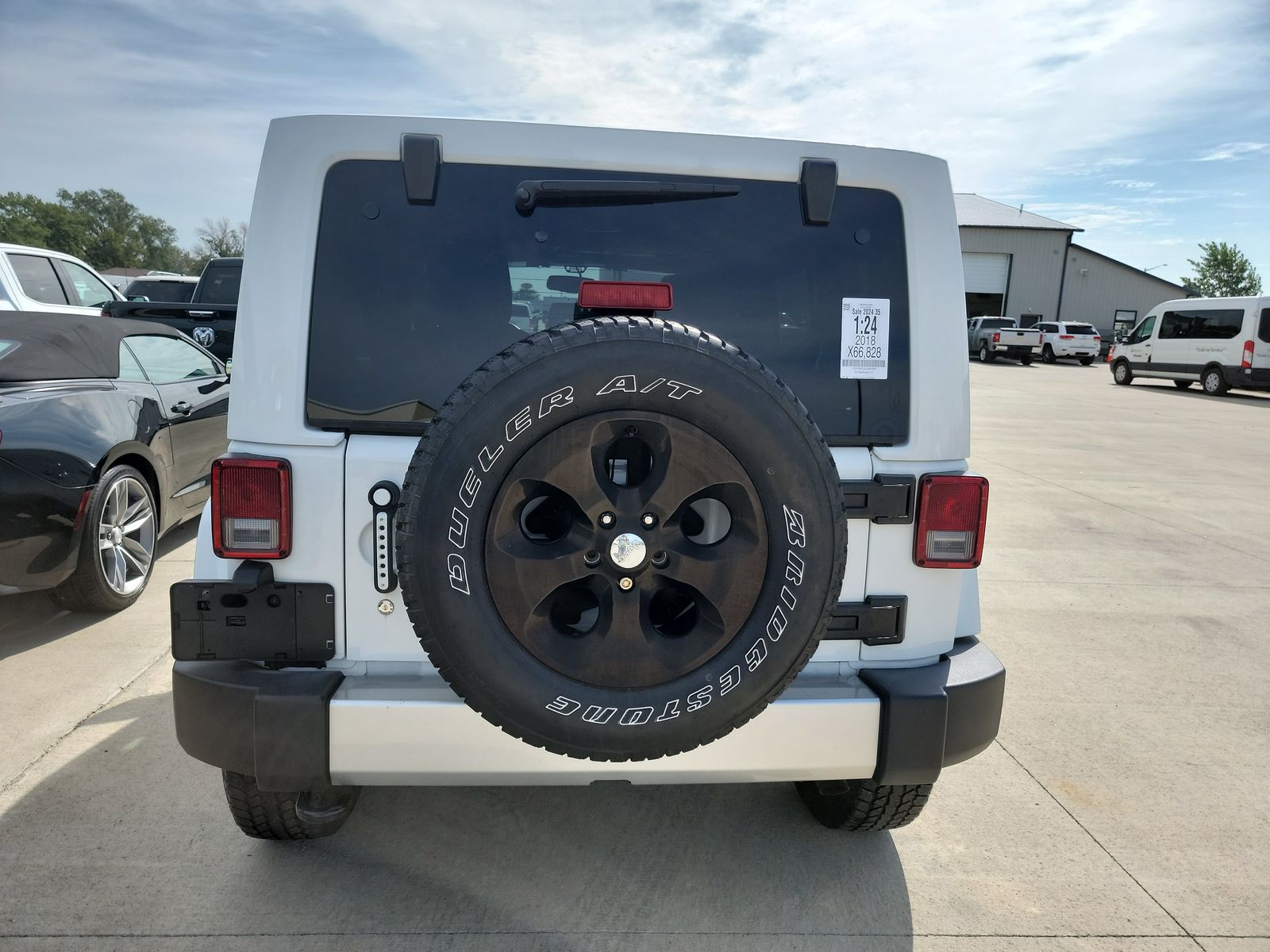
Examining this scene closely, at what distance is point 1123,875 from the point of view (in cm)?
269

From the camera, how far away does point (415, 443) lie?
209cm

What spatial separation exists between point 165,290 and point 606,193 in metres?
15.4

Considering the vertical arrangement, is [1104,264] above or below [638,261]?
above

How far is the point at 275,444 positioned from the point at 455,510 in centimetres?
59

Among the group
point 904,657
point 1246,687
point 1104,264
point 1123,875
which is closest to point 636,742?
point 904,657

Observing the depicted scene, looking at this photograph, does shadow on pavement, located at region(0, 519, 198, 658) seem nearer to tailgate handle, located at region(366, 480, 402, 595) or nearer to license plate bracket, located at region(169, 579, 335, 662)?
license plate bracket, located at region(169, 579, 335, 662)

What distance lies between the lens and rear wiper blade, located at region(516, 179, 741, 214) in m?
2.09

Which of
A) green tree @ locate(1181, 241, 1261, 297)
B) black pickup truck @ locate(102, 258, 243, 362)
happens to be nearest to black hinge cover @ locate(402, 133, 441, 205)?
black pickup truck @ locate(102, 258, 243, 362)

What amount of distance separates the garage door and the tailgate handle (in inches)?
1921

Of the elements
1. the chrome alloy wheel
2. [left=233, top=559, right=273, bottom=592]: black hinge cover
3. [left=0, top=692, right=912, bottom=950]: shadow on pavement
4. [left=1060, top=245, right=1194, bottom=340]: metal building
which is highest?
[left=1060, top=245, right=1194, bottom=340]: metal building

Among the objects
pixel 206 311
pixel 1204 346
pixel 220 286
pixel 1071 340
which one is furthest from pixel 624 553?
pixel 1071 340

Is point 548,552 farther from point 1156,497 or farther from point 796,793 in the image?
point 1156,497

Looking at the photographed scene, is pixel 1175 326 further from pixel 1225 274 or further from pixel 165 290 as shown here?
pixel 1225 274

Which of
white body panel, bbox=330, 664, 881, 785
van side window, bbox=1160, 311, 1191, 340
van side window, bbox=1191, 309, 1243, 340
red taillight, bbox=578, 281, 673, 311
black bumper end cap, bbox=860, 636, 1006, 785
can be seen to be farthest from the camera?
van side window, bbox=1160, 311, 1191, 340
